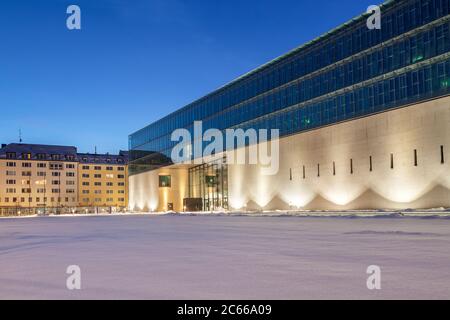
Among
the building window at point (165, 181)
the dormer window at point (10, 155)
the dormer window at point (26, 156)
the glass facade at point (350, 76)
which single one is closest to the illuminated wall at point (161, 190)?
the building window at point (165, 181)

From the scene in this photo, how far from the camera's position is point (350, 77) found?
50.6m

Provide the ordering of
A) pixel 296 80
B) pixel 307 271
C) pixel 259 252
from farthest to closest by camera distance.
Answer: pixel 296 80 → pixel 259 252 → pixel 307 271

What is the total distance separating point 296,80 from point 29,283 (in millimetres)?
55019

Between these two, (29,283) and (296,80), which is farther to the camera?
(296,80)

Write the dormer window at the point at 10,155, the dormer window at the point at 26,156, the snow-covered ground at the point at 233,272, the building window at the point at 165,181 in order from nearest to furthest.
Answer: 1. the snow-covered ground at the point at 233,272
2. the building window at the point at 165,181
3. the dormer window at the point at 10,155
4. the dormer window at the point at 26,156

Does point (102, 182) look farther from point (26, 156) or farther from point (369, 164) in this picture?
point (369, 164)

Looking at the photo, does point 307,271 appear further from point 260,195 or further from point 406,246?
point 260,195

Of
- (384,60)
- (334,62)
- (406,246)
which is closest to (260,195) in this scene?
(334,62)

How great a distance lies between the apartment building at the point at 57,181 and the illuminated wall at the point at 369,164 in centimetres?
9466

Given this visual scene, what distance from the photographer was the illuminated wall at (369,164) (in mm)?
39594

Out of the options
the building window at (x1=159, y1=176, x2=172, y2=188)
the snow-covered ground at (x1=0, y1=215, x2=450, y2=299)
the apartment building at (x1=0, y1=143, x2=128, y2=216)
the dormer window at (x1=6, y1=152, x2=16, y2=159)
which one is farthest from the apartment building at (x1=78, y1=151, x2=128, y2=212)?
the snow-covered ground at (x1=0, y1=215, x2=450, y2=299)

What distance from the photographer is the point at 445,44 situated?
40.2 m

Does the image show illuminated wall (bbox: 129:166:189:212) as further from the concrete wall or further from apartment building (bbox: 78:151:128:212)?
apartment building (bbox: 78:151:128:212)

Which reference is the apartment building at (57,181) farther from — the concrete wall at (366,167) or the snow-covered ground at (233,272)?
the snow-covered ground at (233,272)
